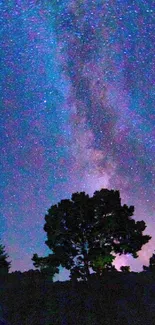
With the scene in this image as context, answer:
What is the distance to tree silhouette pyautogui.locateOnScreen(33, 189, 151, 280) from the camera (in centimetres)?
3340

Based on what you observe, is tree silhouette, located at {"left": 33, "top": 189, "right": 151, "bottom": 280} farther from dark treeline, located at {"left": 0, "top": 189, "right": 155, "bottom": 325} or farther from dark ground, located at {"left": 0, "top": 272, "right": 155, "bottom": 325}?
dark ground, located at {"left": 0, "top": 272, "right": 155, "bottom": 325}

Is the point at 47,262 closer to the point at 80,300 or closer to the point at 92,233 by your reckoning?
the point at 92,233

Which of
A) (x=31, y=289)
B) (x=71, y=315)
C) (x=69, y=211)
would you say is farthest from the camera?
(x=69, y=211)

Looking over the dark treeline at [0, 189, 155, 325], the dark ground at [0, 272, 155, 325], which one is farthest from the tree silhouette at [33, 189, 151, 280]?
the dark ground at [0, 272, 155, 325]

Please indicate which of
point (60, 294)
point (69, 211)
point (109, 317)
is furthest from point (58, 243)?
point (109, 317)

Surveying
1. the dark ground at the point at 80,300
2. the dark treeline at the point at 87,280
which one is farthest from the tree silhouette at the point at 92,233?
the dark ground at the point at 80,300

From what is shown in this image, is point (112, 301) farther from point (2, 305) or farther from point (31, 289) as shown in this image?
point (2, 305)

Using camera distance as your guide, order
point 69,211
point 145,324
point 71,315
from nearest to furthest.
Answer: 1. point 145,324
2. point 71,315
3. point 69,211

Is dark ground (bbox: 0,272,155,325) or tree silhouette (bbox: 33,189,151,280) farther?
tree silhouette (bbox: 33,189,151,280)

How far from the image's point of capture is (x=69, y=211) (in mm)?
35531

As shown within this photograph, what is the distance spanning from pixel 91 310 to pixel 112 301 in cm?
148

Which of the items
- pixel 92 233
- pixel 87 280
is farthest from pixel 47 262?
pixel 87 280

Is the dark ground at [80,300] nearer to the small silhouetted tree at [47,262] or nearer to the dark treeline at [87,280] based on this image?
the dark treeline at [87,280]

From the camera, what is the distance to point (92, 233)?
33.8m
